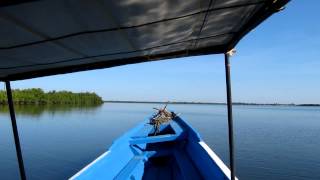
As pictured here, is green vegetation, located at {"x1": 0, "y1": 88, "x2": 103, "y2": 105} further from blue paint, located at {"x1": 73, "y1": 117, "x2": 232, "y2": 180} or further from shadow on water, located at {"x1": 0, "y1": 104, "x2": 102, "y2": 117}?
blue paint, located at {"x1": 73, "y1": 117, "x2": 232, "y2": 180}

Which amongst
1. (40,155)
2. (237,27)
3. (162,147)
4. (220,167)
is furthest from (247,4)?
(40,155)

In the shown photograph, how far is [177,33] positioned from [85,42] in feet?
3.06

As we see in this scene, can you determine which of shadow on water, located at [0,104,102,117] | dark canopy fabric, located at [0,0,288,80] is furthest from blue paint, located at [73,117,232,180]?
shadow on water, located at [0,104,102,117]

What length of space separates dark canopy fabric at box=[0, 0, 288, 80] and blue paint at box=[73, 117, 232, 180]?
2374 mm

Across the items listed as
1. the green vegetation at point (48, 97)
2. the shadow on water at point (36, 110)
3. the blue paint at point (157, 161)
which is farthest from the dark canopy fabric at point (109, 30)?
the green vegetation at point (48, 97)

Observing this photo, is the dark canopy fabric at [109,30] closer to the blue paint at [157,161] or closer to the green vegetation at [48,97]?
the blue paint at [157,161]

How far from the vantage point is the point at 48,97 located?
120 meters

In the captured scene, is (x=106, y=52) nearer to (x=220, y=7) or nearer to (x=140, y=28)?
(x=140, y=28)

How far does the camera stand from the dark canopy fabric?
184 centimetres

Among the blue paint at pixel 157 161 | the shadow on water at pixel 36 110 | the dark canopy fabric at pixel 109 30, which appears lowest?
the shadow on water at pixel 36 110

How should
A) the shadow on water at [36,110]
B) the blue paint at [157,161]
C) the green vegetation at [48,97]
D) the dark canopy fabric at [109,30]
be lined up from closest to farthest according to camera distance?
1. the dark canopy fabric at [109,30]
2. the blue paint at [157,161]
3. the shadow on water at [36,110]
4. the green vegetation at [48,97]

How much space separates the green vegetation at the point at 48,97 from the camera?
108 metres

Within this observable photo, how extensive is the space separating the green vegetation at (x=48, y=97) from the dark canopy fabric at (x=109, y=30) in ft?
343

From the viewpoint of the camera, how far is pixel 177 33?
303 cm
